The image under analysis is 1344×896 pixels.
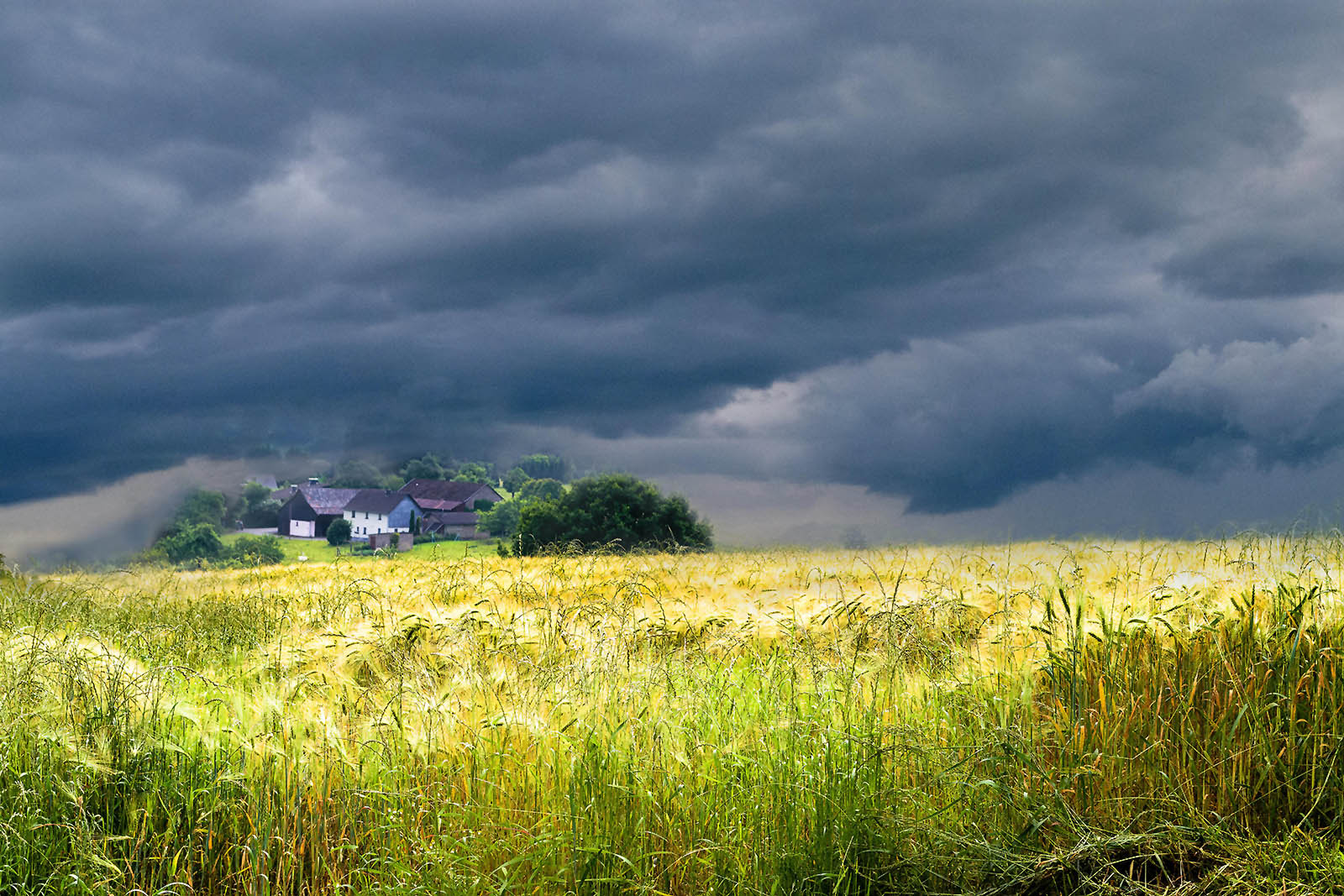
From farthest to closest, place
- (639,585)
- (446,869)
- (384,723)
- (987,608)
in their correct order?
(987,608), (639,585), (384,723), (446,869)

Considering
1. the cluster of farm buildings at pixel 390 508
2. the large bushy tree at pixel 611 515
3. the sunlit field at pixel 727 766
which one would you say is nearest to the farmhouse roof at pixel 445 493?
the cluster of farm buildings at pixel 390 508

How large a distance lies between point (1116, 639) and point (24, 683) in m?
5.59

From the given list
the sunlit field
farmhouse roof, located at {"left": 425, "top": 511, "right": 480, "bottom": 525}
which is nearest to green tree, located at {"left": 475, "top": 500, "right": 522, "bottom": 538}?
farmhouse roof, located at {"left": 425, "top": 511, "right": 480, "bottom": 525}

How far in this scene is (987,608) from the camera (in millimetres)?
7520

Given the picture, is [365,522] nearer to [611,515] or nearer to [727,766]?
[611,515]

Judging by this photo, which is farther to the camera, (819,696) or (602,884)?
(819,696)

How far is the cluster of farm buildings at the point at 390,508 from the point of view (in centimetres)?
6950

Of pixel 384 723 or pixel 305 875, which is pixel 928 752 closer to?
pixel 384 723

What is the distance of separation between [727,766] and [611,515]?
30.2 m

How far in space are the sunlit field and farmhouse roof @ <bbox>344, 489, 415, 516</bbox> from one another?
224 ft

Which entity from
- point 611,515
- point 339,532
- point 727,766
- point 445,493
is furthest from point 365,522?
point 727,766

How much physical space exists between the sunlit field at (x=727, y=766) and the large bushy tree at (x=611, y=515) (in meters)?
28.1

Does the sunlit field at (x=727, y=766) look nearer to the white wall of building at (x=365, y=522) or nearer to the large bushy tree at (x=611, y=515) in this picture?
the large bushy tree at (x=611, y=515)

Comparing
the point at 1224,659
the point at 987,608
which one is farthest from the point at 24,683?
the point at 987,608
